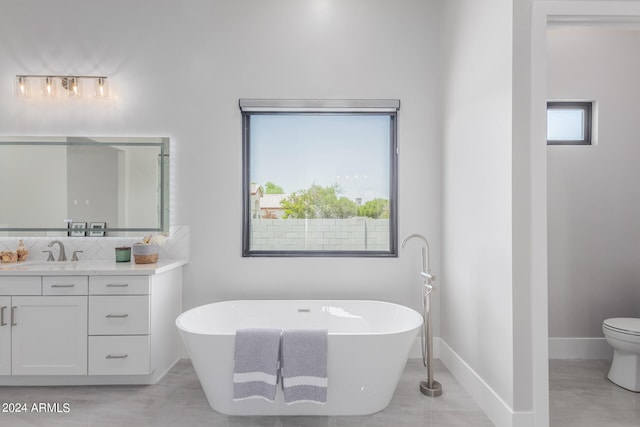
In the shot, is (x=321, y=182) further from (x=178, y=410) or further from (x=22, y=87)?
(x=22, y=87)

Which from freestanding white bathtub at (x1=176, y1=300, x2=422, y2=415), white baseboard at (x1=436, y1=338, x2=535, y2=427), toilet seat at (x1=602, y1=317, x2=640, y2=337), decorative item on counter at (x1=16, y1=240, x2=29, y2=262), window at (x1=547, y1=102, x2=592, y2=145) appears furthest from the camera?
window at (x1=547, y1=102, x2=592, y2=145)

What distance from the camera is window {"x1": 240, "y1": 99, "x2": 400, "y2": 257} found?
310 centimetres

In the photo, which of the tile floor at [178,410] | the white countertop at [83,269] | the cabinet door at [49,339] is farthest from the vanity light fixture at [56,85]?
the tile floor at [178,410]

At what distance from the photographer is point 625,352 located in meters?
2.46

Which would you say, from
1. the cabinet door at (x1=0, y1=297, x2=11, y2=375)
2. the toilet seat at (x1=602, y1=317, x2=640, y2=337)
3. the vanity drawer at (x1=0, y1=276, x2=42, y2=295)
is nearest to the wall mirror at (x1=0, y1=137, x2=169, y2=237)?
the vanity drawer at (x1=0, y1=276, x2=42, y2=295)

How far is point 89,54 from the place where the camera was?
117 inches

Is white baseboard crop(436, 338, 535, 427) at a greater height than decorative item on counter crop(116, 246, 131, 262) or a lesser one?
lesser

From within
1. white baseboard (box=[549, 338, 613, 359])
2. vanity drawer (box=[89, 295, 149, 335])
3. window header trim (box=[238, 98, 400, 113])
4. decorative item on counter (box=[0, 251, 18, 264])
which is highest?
window header trim (box=[238, 98, 400, 113])

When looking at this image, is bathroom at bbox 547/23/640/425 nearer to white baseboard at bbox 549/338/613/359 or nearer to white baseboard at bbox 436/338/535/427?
white baseboard at bbox 549/338/613/359

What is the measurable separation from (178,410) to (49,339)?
3.37 ft

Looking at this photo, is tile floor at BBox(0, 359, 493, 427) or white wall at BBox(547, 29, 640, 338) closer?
tile floor at BBox(0, 359, 493, 427)

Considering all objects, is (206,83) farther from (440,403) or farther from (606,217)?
(606,217)

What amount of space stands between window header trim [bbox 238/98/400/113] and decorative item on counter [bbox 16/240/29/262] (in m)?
2.07

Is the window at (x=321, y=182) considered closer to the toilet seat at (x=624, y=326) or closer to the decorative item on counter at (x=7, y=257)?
the toilet seat at (x=624, y=326)
